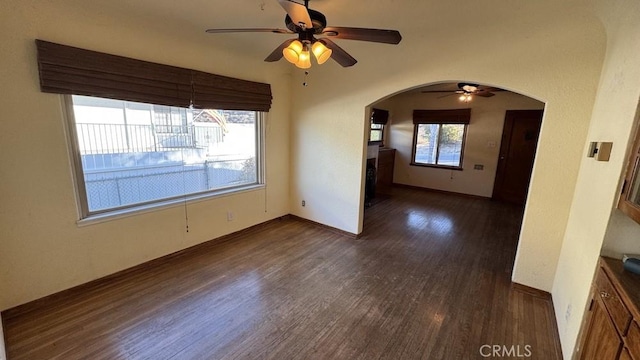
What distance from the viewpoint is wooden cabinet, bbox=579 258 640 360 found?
1.14m

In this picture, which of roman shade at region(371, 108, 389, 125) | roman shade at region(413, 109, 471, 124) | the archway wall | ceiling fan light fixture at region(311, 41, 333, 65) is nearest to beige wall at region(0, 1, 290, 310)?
ceiling fan light fixture at region(311, 41, 333, 65)

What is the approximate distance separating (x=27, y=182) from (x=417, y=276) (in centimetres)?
359

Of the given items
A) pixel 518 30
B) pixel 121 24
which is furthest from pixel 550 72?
pixel 121 24

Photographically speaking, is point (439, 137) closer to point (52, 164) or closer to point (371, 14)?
point (371, 14)

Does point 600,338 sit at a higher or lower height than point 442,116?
lower

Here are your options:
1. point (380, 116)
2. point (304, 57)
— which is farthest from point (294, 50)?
point (380, 116)

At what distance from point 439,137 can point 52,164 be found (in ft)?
22.1

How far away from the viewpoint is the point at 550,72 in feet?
7.52

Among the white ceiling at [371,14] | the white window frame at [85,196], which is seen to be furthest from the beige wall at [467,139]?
the white window frame at [85,196]

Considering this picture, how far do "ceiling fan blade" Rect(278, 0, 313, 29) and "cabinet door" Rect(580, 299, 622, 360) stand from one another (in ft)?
7.42

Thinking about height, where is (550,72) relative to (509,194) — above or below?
above

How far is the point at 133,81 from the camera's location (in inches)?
97.6

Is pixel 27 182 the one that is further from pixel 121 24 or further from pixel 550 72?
pixel 550 72

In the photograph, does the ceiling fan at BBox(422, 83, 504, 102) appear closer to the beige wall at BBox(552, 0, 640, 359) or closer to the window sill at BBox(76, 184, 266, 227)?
the beige wall at BBox(552, 0, 640, 359)
